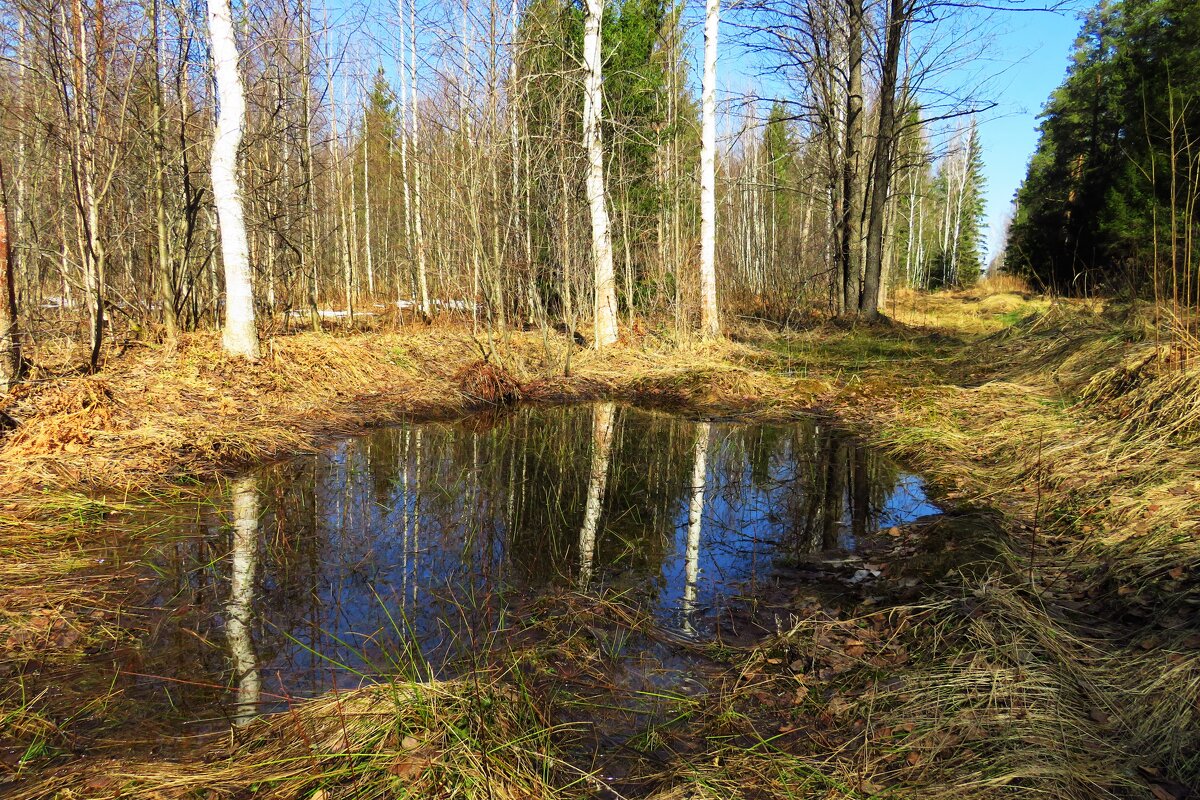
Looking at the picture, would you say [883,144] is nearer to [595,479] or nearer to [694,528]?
[595,479]

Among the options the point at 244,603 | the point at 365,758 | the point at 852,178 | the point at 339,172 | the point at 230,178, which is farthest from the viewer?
the point at 339,172

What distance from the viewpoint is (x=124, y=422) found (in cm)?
545

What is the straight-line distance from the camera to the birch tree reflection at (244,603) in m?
2.59

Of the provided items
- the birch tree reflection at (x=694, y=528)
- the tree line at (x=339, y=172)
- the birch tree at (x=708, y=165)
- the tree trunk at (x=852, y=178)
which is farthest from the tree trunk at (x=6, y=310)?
the tree trunk at (x=852, y=178)

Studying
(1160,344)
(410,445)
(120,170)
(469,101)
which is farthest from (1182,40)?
(120,170)

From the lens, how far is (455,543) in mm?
4270

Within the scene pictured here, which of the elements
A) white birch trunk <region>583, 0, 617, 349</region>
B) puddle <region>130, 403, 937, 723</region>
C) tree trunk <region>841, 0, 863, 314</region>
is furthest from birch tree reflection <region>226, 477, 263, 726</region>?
tree trunk <region>841, 0, 863, 314</region>

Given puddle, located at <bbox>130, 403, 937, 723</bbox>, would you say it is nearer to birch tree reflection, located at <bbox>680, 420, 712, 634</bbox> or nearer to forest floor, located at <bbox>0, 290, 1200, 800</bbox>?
birch tree reflection, located at <bbox>680, 420, 712, 634</bbox>

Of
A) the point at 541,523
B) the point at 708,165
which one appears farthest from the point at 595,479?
the point at 708,165

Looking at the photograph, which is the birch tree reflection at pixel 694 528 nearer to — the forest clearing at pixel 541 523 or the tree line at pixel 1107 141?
the forest clearing at pixel 541 523

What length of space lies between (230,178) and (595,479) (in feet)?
17.6

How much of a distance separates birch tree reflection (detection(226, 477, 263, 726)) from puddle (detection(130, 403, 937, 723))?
1 cm

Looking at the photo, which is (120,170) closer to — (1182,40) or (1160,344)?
(1160,344)

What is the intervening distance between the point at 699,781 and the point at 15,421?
544 centimetres
